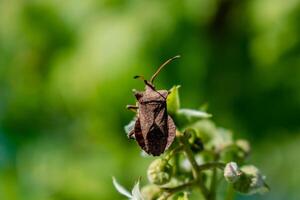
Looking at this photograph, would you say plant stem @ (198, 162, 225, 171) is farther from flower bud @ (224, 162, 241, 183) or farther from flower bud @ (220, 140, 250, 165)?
flower bud @ (220, 140, 250, 165)

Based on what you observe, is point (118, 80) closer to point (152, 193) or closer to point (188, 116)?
point (188, 116)

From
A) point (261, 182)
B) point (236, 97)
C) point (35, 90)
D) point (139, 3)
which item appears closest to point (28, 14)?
point (35, 90)

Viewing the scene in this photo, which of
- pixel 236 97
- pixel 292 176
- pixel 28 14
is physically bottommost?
pixel 292 176

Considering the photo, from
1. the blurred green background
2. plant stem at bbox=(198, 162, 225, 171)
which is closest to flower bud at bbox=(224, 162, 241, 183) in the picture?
plant stem at bbox=(198, 162, 225, 171)

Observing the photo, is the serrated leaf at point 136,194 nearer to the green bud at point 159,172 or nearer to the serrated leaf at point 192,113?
the green bud at point 159,172

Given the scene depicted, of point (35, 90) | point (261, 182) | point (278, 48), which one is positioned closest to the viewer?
point (261, 182)

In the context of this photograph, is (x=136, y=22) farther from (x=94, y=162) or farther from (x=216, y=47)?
(x=94, y=162)
